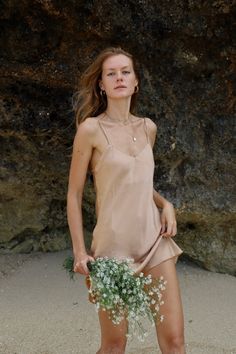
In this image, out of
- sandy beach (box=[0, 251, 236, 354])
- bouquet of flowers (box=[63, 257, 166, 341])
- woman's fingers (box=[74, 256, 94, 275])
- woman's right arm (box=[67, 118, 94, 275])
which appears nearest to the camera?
bouquet of flowers (box=[63, 257, 166, 341])

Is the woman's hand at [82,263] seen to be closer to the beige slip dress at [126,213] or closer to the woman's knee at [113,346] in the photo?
the beige slip dress at [126,213]

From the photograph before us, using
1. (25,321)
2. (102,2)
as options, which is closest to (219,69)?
(102,2)

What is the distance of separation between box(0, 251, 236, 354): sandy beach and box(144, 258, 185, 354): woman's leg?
0.91m

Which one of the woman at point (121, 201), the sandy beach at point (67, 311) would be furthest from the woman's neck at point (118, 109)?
the sandy beach at point (67, 311)

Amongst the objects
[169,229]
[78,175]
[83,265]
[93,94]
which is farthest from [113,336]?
[93,94]

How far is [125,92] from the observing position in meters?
2.98

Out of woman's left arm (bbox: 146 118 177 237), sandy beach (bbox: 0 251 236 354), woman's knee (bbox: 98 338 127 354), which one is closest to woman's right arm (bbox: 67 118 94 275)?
woman's left arm (bbox: 146 118 177 237)

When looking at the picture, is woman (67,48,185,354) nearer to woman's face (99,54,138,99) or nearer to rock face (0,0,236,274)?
woman's face (99,54,138,99)

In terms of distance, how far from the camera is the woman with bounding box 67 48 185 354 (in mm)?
2873

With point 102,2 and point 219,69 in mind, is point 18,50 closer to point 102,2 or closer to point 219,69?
point 102,2

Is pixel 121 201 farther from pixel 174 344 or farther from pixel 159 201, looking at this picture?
pixel 174 344

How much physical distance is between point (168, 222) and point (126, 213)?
252 millimetres

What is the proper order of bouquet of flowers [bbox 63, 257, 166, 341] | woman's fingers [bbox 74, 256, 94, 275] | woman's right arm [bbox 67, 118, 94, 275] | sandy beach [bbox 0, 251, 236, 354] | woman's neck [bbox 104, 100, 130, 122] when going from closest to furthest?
bouquet of flowers [bbox 63, 257, 166, 341]
woman's fingers [bbox 74, 256, 94, 275]
woman's right arm [bbox 67, 118, 94, 275]
woman's neck [bbox 104, 100, 130, 122]
sandy beach [bbox 0, 251, 236, 354]

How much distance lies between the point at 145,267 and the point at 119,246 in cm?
17
